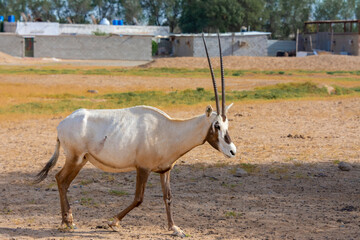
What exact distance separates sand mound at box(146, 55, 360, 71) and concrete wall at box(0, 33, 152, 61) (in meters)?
15.0

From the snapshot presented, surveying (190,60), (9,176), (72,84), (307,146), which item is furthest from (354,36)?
(9,176)

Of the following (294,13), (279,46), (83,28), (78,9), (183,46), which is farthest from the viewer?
(78,9)

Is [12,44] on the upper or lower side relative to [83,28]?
lower

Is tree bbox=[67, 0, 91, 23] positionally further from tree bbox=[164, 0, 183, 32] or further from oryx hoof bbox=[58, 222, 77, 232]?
oryx hoof bbox=[58, 222, 77, 232]

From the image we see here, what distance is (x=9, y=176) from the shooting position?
368 inches

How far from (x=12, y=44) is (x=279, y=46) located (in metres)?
28.6

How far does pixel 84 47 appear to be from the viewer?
58969mm

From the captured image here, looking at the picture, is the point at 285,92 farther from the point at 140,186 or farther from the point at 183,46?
the point at 183,46

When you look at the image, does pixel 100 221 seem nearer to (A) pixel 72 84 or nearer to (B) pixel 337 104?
(B) pixel 337 104

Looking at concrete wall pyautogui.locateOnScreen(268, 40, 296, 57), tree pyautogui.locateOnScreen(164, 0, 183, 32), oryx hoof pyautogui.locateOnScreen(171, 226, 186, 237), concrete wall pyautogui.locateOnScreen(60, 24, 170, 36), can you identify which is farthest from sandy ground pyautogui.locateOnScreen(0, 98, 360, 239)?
tree pyautogui.locateOnScreen(164, 0, 183, 32)

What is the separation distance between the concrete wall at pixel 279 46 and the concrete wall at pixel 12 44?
26537 millimetres

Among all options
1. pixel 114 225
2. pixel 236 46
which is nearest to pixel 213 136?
pixel 114 225

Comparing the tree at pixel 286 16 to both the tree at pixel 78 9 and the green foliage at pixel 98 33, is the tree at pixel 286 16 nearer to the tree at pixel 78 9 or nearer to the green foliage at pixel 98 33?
the green foliage at pixel 98 33

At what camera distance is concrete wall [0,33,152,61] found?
57.4m
